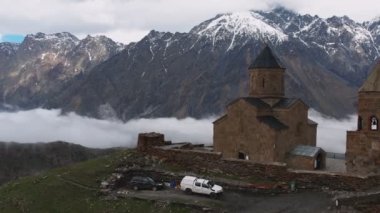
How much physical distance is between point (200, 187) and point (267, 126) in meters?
11.5

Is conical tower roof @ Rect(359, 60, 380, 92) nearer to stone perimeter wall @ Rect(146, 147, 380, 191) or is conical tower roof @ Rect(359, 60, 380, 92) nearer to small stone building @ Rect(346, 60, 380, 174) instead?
small stone building @ Rect(346, 60, 380, 174)

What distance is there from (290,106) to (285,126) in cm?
185

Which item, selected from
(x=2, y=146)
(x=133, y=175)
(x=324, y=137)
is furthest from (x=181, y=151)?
(x=2, y=146)

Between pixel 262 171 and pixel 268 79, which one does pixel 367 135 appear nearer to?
pixel 262 171

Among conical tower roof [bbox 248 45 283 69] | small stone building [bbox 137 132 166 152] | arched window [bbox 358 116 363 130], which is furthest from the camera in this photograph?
conical tower roof [bbox 248 45 283 69]

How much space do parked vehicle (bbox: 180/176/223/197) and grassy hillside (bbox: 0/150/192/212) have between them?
2.49 metres

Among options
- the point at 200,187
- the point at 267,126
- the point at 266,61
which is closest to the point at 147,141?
the point at 267,126

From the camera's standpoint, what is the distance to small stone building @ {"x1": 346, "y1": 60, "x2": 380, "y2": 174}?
35.8m

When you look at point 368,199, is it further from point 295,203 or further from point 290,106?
point 290,106

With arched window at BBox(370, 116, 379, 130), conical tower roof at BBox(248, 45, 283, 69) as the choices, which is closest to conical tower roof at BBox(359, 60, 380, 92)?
arched window at BBox(370, 116, 379, 130)

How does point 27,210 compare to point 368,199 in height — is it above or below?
below

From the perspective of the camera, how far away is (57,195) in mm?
33562

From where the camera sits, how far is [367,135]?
1419 inches

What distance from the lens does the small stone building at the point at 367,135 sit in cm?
3575
